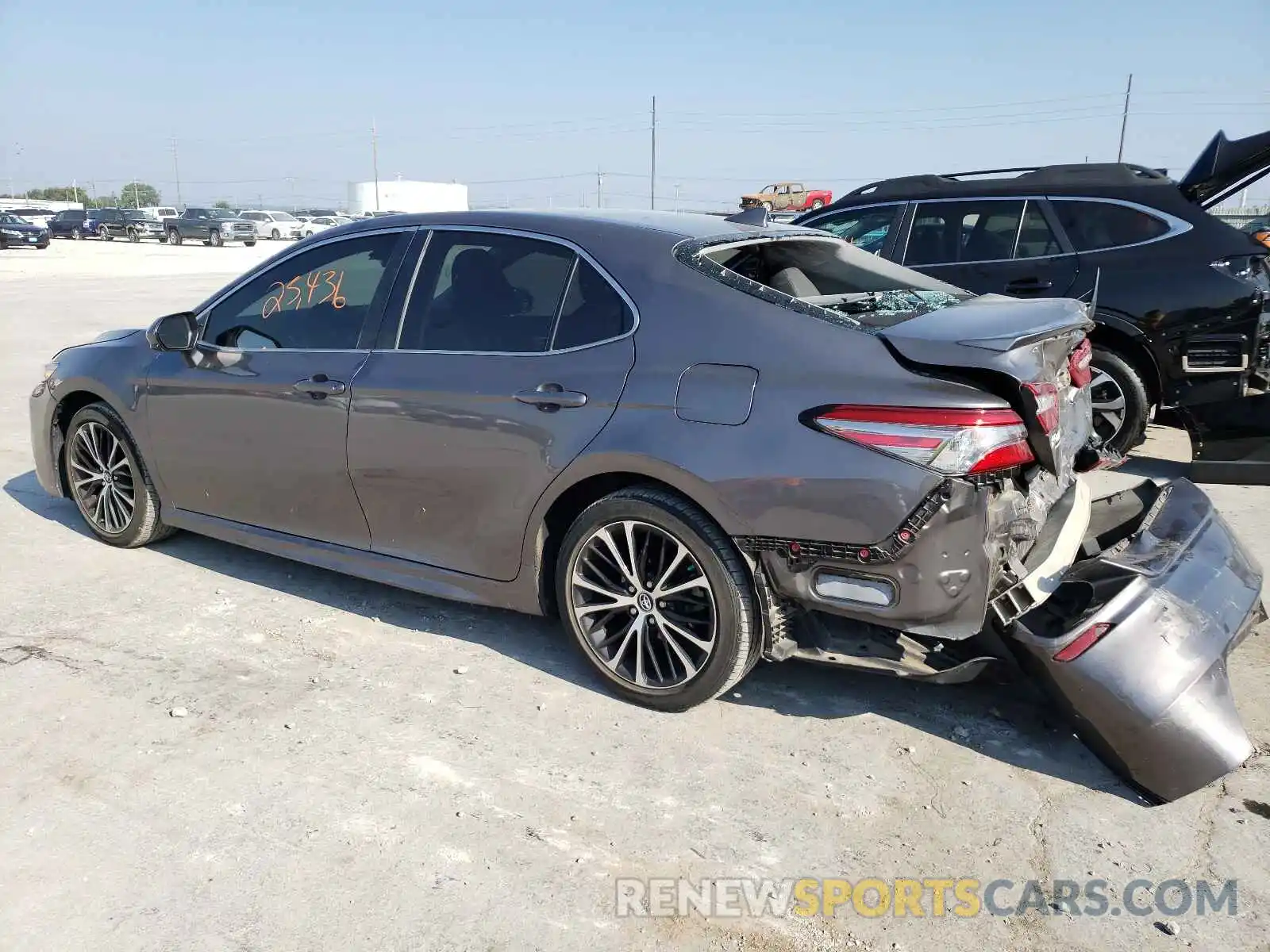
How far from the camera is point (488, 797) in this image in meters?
3.01

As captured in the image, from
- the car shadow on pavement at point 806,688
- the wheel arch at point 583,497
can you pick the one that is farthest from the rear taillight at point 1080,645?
the wheel arch at point 583,497

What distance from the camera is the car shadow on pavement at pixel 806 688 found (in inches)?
129

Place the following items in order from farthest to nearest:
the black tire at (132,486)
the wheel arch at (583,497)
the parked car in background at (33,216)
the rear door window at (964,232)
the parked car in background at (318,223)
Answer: the parked car in background at (318,223)
the parked car in background at (33,216)
the rear door window at (964,232)
the black tire at (132,486)
the wheel arch at (583,497)

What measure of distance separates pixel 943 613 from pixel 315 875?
1918 mm

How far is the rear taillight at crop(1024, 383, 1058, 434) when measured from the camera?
2918 millimetres

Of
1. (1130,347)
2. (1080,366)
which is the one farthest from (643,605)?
(1130,347)

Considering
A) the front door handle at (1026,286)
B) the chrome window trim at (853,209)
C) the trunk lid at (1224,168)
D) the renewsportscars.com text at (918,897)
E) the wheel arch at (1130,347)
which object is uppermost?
the trunk lid at (1224,168)

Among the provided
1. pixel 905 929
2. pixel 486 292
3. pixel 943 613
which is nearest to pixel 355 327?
pixel 486 292

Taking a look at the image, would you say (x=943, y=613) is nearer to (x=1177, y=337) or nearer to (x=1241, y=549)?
(x=1241, y=549)

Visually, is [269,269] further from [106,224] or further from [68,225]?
[68,225]

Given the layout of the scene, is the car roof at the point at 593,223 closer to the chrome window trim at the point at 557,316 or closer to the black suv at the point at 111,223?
the chrome window trim at the point at 557,316

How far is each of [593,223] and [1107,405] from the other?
425cm

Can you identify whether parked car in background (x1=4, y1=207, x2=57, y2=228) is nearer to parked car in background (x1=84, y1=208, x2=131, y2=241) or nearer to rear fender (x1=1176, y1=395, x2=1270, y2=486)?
parked car in background (x1=84, y1=208, x2=131, y2=241)

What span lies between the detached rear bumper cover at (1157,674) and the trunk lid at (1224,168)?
397 centimetres
